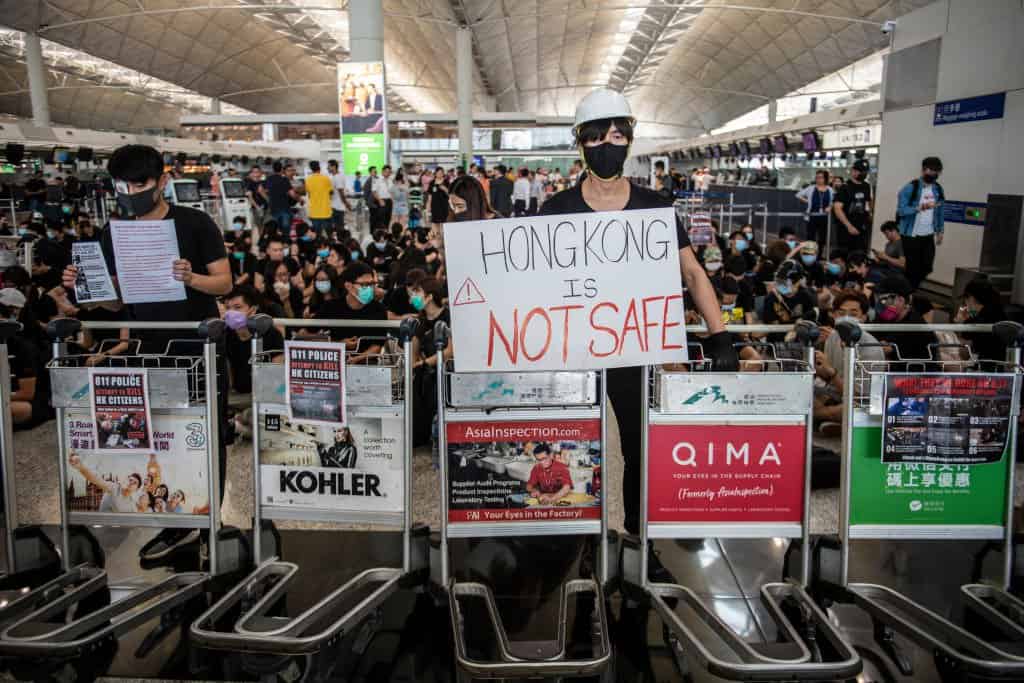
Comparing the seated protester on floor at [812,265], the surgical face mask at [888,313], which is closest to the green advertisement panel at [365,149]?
the seated protester on floor at [812,265]

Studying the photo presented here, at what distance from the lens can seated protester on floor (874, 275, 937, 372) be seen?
5484mm

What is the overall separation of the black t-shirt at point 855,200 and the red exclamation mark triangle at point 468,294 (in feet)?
36.8

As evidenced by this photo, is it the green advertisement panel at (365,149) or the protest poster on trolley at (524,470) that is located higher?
the green advertisement panel at (365,149)

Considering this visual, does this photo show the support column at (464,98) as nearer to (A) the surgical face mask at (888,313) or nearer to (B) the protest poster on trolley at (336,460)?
(A) the surgical face mask at (888,313)

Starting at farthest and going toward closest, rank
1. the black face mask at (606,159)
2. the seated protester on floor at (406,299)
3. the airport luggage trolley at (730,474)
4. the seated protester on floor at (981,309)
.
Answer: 1. the seated protester on floor at (406,299)
2. the seated protester on floor at (981,309)
3. the black face mask at (606,159)
4. the airport luggage trolley at (730,474)

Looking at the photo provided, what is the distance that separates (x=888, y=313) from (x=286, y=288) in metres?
6.09

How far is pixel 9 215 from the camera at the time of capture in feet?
41.4

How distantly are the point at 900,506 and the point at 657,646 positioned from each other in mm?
1161

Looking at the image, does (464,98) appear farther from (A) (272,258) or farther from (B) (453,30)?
(A) (272,258)

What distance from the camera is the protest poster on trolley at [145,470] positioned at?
3.30 m

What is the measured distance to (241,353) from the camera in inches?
245

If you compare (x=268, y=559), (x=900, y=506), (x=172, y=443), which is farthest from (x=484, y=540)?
(x=900, y=506)

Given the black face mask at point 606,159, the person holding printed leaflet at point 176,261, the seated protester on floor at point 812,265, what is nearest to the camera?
the black face mask at point 606,159

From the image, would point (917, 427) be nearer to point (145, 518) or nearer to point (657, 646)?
point (657, 646)
